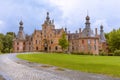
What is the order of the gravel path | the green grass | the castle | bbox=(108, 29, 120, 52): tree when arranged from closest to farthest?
1. the gravel path
2. the green grass
3. bbox=(108, 29, 120, 52): tree
4. the castle

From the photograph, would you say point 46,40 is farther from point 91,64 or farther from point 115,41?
point 91,64

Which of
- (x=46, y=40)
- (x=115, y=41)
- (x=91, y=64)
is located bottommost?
(x=91, y=64)

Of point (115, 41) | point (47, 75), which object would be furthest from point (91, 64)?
point (115, 41)

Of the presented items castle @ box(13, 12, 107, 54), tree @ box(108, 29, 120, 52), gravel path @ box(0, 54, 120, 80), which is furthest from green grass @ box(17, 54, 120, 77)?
castle @ box(13, 12, 107, 54)

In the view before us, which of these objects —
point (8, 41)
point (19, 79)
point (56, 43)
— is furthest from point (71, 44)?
point (19, 79)

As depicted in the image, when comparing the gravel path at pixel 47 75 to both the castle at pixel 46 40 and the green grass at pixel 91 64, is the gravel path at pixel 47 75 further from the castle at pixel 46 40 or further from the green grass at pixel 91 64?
the castle at pixel 46 40

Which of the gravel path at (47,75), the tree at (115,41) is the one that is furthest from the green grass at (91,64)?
the tree at (115,41)

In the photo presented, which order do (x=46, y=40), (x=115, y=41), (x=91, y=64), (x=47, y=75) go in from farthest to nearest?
1. (x=46, y=40)
2. (x=115, y=41)
3. (x=91, y=64)
4. (x=47, y=75)

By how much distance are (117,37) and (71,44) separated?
70.7 feet

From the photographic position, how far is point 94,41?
99.1 metres

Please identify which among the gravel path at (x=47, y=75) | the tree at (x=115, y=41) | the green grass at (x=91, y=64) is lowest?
the gravel path at (x=47, y=75)

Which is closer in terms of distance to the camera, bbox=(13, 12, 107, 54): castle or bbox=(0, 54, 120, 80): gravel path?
bbox=(0, 54, 120, 80): gravel path

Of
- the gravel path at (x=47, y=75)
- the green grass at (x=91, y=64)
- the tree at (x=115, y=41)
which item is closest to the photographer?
the gravel path at (x=47, y=75)

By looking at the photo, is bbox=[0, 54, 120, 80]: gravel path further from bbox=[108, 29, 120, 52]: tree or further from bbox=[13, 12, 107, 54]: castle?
bbox=[13, 12, 107, 54]: castle
